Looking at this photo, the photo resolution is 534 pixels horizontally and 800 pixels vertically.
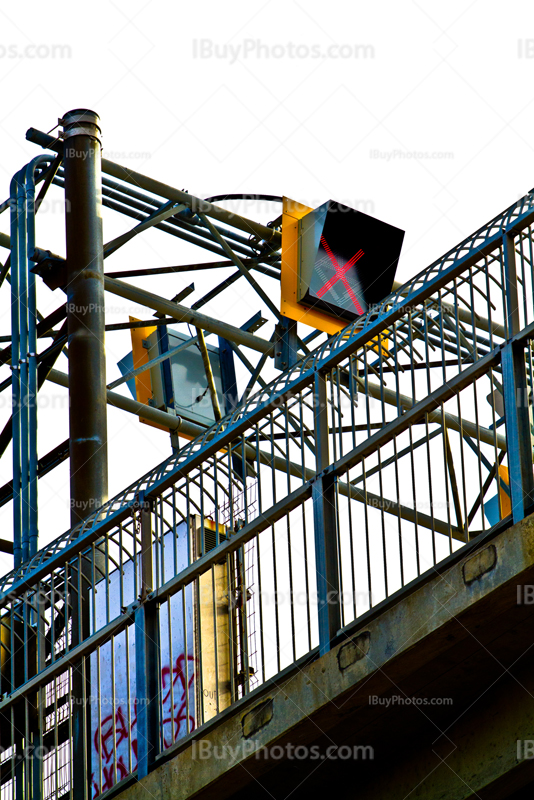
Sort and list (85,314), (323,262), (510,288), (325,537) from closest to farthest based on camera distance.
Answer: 1. (510,288)
2. (325,537)
3. (85,314)
4. (323,262)

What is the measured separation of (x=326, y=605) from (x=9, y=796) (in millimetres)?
3192

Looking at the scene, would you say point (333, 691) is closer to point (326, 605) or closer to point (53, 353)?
point (326, 605)

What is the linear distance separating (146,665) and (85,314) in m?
4.71

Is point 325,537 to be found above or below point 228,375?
below

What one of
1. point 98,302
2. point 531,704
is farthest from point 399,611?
point 98,302

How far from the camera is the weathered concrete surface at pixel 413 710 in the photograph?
6.04 m

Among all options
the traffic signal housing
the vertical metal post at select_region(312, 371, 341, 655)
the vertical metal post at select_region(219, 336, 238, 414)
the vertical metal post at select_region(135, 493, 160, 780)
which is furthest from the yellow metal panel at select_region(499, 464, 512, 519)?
the vertical metal post at select_region(219, 336, 238, 414)

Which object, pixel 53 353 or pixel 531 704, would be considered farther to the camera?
pixel 53 353

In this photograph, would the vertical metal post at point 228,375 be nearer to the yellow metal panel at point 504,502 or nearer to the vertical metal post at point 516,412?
the yellow metal panel at point 504,502

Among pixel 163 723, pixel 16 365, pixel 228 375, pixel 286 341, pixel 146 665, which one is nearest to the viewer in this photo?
pixel 146 665

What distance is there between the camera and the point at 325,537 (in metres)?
7.05

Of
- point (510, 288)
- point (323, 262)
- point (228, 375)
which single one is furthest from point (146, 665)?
point (228, 375)

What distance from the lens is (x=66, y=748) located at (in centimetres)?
866

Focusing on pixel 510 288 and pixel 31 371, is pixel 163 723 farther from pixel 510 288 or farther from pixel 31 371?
pixel 31 371
